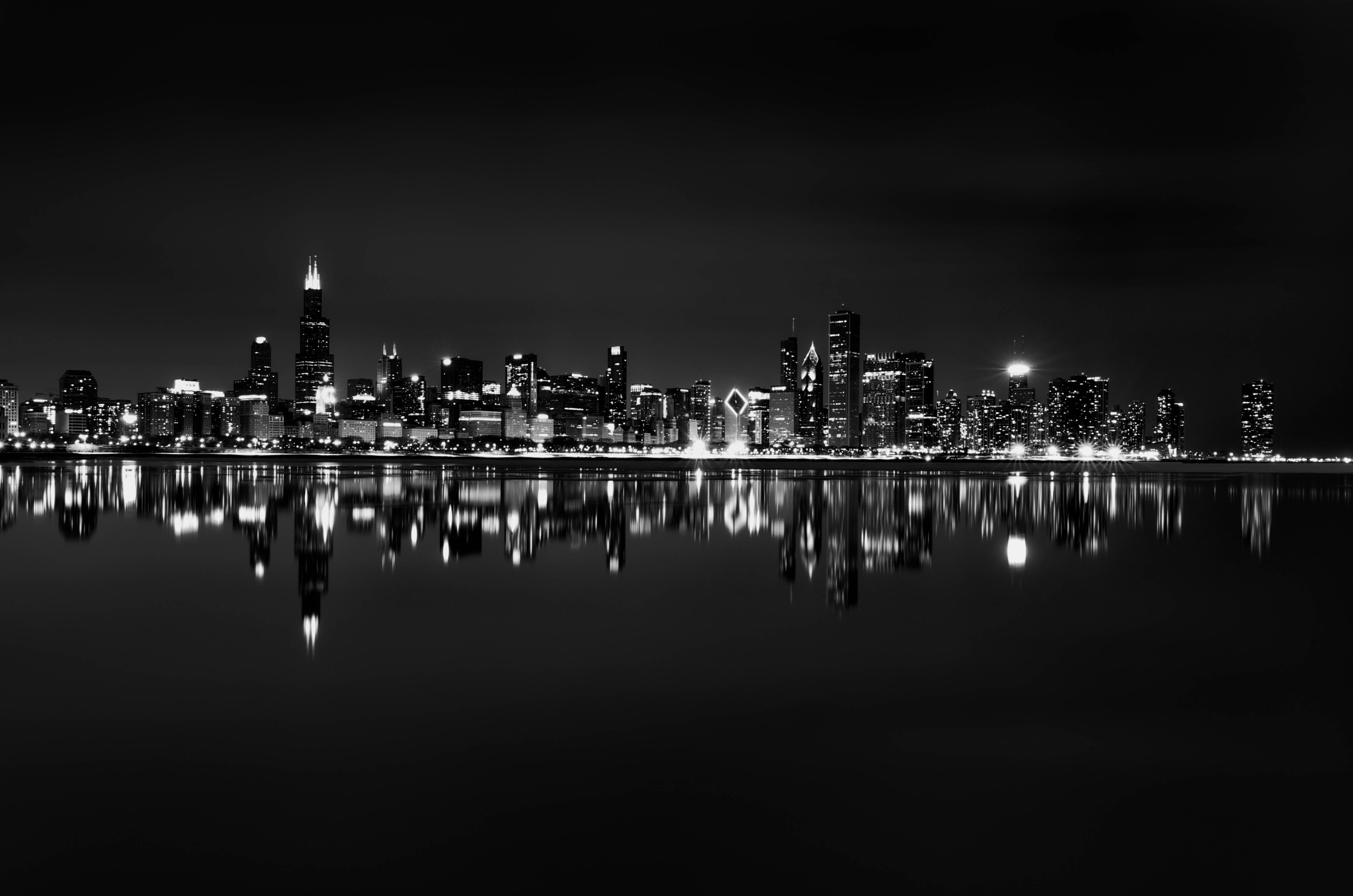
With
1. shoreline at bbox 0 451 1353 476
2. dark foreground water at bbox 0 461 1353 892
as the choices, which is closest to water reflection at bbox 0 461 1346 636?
dark foreground water at bbox 0 461 1353 892

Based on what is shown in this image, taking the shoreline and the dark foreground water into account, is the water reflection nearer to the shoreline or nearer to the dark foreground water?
the dark foreground water

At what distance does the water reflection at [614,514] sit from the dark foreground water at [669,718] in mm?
981

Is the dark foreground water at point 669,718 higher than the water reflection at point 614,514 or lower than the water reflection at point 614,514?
lower

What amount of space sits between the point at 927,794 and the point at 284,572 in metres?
18.1

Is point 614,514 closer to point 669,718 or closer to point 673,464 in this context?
point 669,718

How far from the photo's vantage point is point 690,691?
A: 1179 centimetres

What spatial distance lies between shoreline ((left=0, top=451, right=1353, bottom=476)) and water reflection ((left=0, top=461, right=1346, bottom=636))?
43.4 m

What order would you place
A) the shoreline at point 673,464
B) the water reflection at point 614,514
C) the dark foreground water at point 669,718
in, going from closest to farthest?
the dark foreground water at point 669,718
the water reflection at point 614,514
the shoreline at point 673,464

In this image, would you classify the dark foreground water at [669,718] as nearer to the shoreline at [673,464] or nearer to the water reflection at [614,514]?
the water reflection at [614,514]

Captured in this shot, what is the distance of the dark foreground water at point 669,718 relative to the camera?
7.09 meters

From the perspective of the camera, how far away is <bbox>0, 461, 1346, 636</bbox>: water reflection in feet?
86.3

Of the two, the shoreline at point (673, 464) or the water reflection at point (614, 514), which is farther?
the shoreline at point (673, 464)

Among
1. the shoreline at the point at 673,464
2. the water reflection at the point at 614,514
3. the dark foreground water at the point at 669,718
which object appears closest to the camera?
the dark foreground water at the point at 669,718

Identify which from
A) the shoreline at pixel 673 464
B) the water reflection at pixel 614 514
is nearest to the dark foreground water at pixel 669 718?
the water reflection at pixel 614 514
